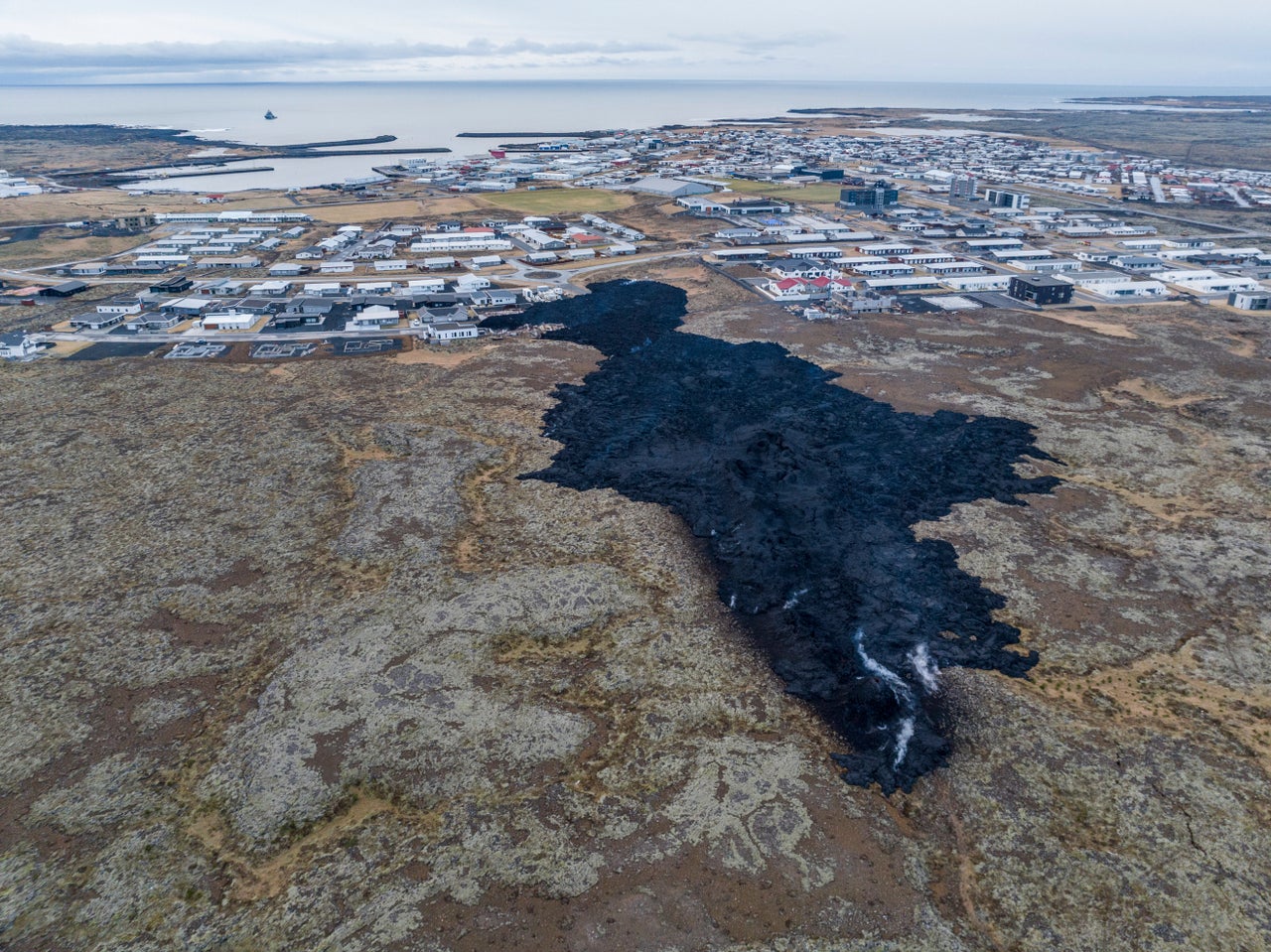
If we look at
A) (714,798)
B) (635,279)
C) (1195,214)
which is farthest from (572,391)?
(1195,214)

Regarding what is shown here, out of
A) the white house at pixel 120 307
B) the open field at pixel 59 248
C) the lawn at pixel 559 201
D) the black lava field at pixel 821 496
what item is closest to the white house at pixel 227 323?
the white house at pixel 120 307

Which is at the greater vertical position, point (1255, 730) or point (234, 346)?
point (234, 346)

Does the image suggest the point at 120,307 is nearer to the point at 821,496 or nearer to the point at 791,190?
the point at 821,496

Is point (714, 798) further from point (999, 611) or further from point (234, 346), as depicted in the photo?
point (234, 346)

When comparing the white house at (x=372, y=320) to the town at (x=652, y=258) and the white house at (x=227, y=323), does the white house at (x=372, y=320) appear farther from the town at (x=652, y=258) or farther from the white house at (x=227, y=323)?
the white house at (x=227, y=323)

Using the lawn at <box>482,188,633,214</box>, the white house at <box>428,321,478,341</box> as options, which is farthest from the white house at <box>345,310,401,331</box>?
the lawn at <box>482,188,633,214</box>
